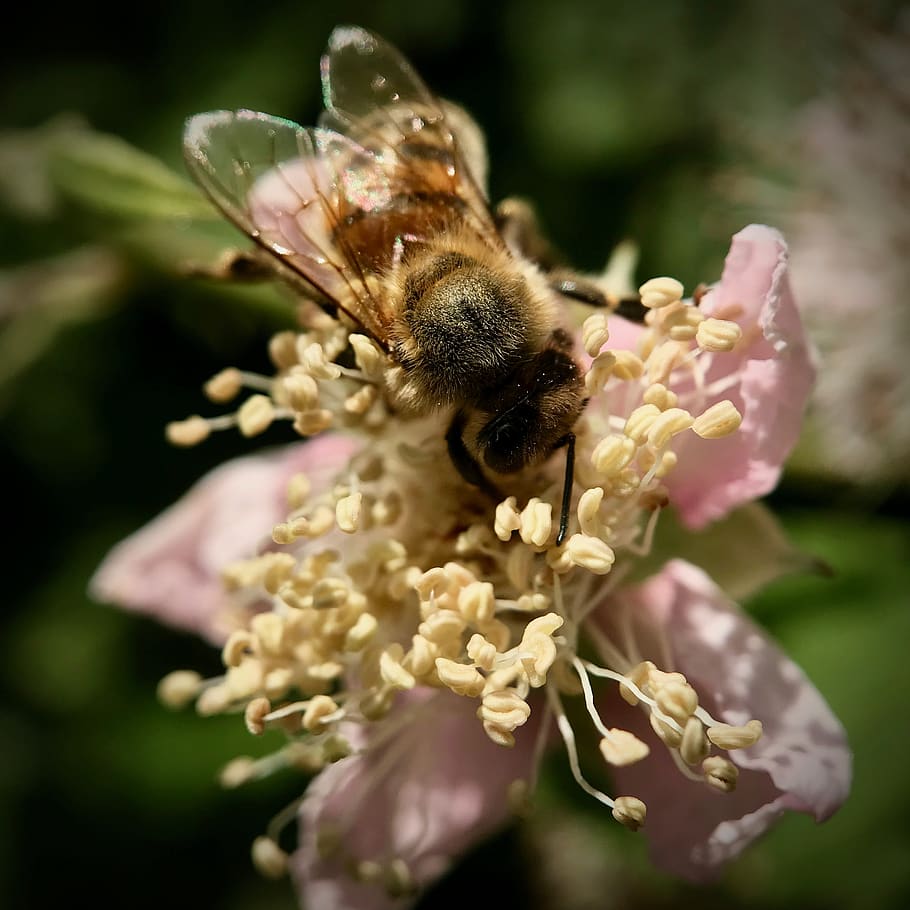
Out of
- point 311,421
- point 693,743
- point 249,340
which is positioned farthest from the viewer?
point 249,340

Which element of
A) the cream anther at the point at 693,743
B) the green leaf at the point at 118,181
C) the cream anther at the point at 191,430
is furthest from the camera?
the green leaf at the point at 118,181

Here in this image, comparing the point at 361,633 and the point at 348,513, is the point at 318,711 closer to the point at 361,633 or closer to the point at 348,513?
the point at 361,633

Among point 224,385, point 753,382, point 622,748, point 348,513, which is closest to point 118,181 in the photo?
point 224,385

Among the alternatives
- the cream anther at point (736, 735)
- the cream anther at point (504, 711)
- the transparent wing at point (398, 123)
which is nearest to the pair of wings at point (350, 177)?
the transparent wing at point (398, 123)

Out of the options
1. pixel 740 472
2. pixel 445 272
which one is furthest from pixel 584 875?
pixel 445 272

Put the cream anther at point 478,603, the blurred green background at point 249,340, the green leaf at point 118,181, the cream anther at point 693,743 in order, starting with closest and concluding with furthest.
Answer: the cream anther at point 693,743, the cream anther at point 478,603, the green leaf at point 118,181, the blurred green background at point 249,340

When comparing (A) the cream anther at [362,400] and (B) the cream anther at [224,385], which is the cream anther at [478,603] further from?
(B) the cream anther at [224,385]
